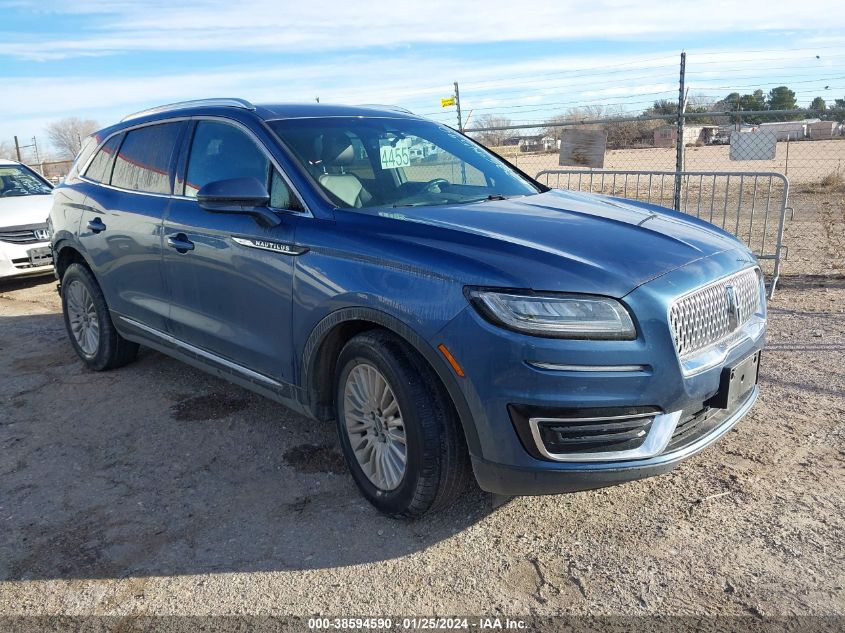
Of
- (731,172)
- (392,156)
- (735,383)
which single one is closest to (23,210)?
(392,156)

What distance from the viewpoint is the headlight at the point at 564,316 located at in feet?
8.84

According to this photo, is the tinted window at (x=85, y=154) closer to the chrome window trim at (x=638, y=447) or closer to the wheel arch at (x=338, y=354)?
the wheel arch at (x=338, y=354)

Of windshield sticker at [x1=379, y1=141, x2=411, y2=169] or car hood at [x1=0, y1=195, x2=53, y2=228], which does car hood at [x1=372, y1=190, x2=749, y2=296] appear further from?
car hood at [x1=0, y1=195, x2=53, y2=228]

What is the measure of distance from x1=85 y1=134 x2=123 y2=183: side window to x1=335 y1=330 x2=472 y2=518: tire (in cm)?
290

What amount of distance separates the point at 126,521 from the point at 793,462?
3273 mm

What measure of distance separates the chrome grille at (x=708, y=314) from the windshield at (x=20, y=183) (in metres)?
9.20

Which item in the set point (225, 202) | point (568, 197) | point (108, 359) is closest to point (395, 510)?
point (225, 202)

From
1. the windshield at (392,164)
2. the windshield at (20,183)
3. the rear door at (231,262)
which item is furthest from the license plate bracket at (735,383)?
the windshield at (20,183)

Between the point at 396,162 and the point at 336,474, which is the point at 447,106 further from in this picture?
the point at 336,474

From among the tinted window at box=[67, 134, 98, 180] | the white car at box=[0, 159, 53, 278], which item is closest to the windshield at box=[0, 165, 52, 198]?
the white car at box=[0, 159, 53, 278]

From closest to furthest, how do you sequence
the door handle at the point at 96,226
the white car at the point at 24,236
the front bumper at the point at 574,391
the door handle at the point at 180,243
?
the front bumper at the point at 574,391 → the door handle at the point at 180,243 → the door handle at the point at 96,226 → the white car at the point at 24,236

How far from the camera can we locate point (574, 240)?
309 cm

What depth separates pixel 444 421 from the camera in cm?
299

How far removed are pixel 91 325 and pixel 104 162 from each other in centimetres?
123
